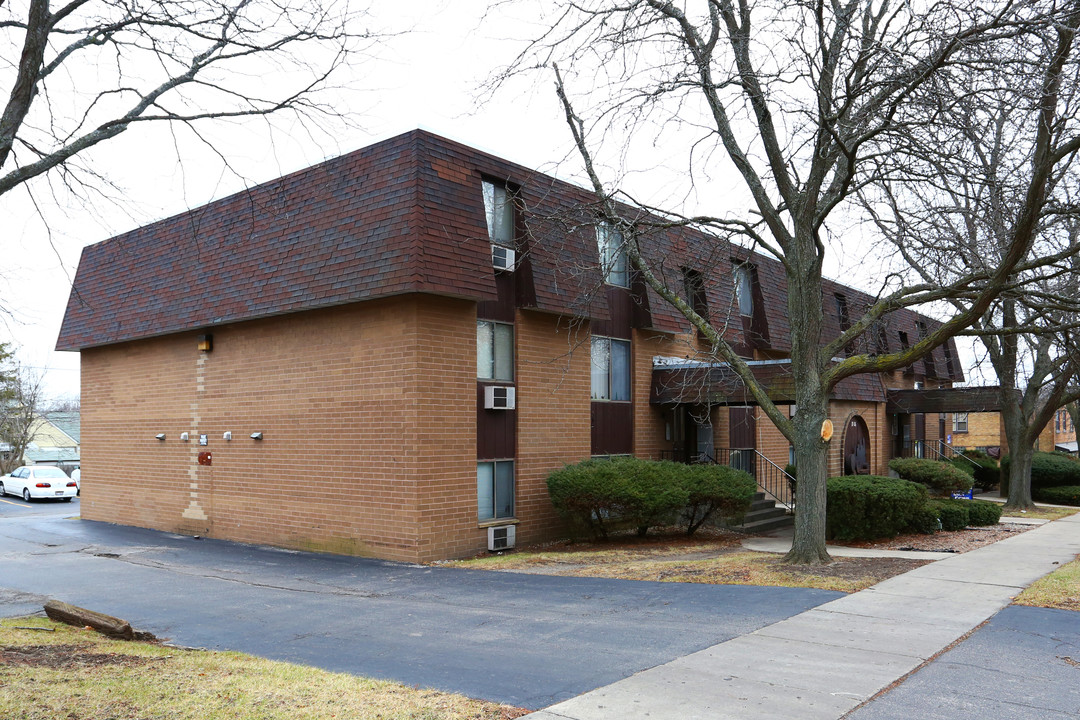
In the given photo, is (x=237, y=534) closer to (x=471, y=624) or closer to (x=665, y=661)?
(x=471, y=624)

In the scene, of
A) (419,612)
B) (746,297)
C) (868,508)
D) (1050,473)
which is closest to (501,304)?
(419,612)

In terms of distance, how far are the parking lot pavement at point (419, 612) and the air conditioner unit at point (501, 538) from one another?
6.14 feet

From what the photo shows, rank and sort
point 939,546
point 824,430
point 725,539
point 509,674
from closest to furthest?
point 509,674 < point 824,430 < point 939,546 < point 725,539

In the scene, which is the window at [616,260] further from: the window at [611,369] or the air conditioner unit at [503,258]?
the air conditioner unit at [503,258]

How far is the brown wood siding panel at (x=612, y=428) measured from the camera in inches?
697

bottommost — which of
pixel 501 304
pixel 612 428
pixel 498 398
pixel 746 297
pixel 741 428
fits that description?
pixel 741 428

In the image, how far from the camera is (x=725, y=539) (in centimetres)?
1664

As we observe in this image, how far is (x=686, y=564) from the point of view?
1291 cm

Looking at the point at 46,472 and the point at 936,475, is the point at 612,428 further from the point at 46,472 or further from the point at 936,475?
the point at 46,472

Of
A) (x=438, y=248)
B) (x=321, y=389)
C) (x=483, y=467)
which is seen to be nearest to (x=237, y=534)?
(x=321, y=389)

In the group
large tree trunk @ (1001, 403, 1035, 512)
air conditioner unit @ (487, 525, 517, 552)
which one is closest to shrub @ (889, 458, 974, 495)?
large tree trunk @ (1001, 403, 1035, 512)

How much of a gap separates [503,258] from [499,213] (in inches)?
39.7

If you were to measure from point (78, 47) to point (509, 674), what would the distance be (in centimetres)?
706

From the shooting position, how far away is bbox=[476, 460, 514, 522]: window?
1502cm
